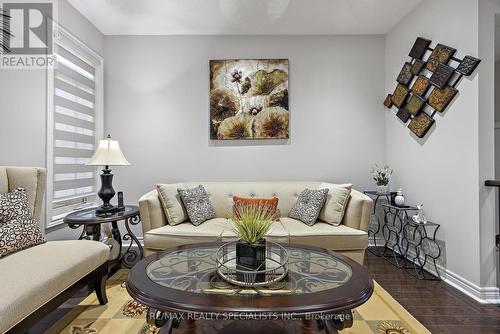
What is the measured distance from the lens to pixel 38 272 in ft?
4.73

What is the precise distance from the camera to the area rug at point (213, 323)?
170cm

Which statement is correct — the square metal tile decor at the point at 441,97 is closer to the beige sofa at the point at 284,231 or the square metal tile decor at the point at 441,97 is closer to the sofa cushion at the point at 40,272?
the beige sofa at the point at 284,231

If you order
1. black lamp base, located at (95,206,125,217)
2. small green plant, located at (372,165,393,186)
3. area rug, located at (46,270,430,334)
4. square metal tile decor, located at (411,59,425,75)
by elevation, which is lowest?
area rug, located at (46,270,430,334)

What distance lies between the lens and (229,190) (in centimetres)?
316

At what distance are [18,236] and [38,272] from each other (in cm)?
44

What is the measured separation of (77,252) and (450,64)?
11.0ft

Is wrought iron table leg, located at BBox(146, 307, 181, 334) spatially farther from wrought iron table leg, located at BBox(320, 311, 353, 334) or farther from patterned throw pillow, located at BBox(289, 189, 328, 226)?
patterned throw pillow, located at BBox(289, 189, 328, 226)

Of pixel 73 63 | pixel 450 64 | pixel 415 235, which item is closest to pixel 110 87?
pixel 73 63

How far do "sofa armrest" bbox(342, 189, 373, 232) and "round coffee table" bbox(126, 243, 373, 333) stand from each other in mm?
1017

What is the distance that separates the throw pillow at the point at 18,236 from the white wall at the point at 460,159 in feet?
10.8

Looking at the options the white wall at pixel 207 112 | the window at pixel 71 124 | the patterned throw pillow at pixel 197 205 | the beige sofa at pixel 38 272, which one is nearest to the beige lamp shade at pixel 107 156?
the window at pixel 71 124

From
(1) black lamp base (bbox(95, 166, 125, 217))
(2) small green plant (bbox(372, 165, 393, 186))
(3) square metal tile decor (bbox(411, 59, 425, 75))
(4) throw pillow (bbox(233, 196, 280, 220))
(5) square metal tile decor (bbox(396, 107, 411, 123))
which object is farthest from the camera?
(2) small green plant (bbox(372, 165, 393, 186))

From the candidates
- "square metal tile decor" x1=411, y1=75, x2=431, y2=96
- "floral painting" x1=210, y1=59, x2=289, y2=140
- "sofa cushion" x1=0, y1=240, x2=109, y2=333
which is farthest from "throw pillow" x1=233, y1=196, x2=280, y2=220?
"square metal tile decor" x1=411, y1=75, x2=431, y2=96

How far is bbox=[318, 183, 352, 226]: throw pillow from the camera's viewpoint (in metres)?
2.68
